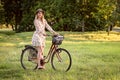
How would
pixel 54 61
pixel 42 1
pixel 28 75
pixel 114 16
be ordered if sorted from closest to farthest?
pixel 28 75, pixel 54 61, pixel 114 16, pixel 42 1

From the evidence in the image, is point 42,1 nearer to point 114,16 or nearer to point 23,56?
point 114,16

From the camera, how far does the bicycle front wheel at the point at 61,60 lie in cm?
1392

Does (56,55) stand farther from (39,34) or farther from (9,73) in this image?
(9,73)

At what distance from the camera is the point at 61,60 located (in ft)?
45.9

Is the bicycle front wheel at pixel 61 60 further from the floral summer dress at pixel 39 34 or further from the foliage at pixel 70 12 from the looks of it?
the foliage at pixel 70 12

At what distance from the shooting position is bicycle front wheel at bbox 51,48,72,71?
13.9 meters

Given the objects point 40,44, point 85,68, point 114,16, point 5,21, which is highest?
point 40,44

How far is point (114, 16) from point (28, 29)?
854 inches

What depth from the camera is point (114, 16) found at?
47.7 metres

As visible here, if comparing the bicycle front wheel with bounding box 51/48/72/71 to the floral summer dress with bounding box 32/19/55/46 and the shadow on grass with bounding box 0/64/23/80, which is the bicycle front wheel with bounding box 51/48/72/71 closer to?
the floral summer dress with bounding box 32/19/55/46

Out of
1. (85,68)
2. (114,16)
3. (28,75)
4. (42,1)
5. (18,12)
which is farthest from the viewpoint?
(18,12)

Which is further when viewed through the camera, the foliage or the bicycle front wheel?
the foliage

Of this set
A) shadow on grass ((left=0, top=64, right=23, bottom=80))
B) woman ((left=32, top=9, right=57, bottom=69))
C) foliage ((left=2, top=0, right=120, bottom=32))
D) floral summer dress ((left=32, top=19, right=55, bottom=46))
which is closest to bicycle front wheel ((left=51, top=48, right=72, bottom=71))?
woman ((left=32, top=9, right=57, bottom=69))

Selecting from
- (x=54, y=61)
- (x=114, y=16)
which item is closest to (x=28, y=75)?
(x=54, y=61)
